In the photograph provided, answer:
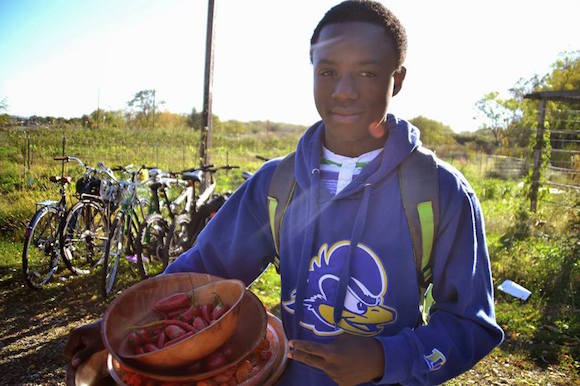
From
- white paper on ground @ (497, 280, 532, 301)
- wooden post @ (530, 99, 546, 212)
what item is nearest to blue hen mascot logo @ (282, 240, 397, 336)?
white paper on ground @ (497, 280, 532, 301)

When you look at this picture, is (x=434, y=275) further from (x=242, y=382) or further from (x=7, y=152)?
(x=7, y=152)

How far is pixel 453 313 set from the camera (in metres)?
1.11

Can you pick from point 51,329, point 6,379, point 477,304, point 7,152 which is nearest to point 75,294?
point 51,329

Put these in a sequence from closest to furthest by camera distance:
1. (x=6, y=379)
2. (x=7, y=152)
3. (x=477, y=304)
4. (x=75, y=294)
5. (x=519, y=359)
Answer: (x=477, y=304) < (x=6, y=379) < (x=519, y=359) < (x=75, y=294) < (x=7, y=152)

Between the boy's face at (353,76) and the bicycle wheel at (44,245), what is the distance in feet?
14.3

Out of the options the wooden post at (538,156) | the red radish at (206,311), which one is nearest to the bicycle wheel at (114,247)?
the red radish at (206,311)

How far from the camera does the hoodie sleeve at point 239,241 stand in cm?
136

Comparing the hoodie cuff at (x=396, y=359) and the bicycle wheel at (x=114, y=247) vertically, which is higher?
the hoodie cuff at (x=396, y=359)

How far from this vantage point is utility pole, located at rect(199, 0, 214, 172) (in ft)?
19.6

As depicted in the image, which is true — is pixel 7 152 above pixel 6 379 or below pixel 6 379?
above

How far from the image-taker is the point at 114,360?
102 centimetres

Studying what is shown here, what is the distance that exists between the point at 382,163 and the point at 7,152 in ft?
21.0

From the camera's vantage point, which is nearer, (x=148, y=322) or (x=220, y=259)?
(x=148, y=322)

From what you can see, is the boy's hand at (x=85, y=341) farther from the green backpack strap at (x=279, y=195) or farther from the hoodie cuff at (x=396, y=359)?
the hoodie cuff at (x=396, y=359)
